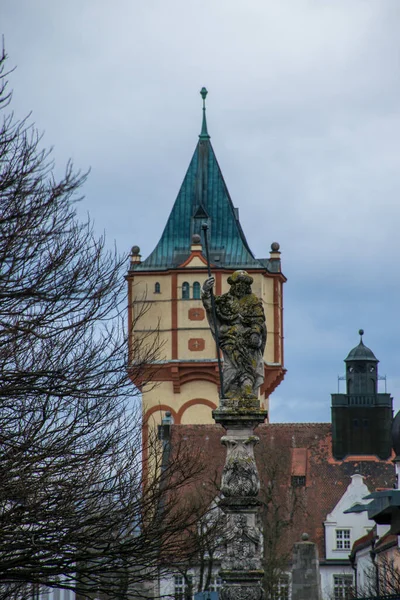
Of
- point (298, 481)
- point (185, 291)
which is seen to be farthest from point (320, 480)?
point (185, 291)

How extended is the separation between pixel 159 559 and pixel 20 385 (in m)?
4.22

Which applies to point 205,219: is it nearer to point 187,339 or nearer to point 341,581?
point 187,339

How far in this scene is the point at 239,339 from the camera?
22422 mm

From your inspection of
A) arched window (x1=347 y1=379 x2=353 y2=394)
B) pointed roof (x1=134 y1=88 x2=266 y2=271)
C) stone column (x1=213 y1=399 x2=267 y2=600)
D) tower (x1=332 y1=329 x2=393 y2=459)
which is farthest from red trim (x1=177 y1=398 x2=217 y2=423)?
stone column (x1=213 y1=399 x2=267 y2=600)

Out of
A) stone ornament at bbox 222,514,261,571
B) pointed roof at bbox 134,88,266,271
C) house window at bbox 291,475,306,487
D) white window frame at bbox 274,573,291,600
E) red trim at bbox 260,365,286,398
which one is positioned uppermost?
pointed roof at bbox 134,88,266,271

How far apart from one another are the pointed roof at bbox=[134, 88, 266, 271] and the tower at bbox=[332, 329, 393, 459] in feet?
45.3

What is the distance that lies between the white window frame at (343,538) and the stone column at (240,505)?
52491mm

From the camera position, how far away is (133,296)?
3565 inches

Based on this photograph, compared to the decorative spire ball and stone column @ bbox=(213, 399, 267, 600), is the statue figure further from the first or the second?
the decorative spire ball

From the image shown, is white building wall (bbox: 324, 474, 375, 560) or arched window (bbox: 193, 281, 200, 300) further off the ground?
arched window (bbox: 193, 281, 200, 300)

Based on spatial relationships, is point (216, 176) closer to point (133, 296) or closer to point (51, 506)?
point (133, 296)

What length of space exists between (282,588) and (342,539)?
48.0ft

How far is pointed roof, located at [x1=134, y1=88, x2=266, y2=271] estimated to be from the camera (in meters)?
95.8

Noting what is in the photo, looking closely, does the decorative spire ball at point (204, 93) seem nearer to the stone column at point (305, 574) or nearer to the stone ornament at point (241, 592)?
the stone column at point (305, 574)
